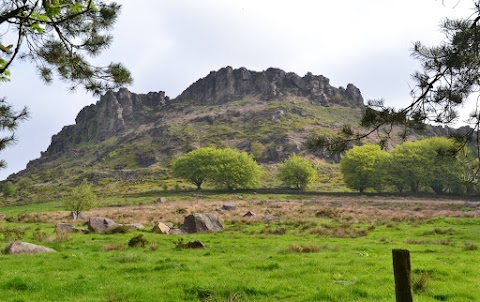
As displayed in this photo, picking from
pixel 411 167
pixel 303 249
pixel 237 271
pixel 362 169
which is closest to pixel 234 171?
pixel 362 169

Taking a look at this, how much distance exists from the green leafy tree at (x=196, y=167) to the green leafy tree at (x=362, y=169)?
3559cm

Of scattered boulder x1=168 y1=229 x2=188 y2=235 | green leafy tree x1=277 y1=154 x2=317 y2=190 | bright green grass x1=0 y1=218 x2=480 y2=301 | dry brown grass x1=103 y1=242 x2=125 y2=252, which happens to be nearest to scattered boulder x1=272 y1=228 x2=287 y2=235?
bright green grass x1=0 y1=218 x2=480 y2=301

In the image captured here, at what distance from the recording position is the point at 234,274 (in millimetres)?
13797

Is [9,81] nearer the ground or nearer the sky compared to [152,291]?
nearer the sky

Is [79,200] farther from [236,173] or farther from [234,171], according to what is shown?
[234,171]

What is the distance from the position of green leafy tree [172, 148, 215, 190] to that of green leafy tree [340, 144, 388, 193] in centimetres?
3559

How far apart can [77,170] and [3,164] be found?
674 ft

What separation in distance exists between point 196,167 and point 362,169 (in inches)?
1720

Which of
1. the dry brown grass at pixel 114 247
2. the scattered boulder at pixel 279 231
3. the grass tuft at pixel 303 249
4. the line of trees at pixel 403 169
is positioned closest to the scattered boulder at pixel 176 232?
the scattered boulder at pixel 279 231

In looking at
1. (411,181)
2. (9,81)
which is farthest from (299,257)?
(411,181)

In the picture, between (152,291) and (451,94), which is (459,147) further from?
(152,291)

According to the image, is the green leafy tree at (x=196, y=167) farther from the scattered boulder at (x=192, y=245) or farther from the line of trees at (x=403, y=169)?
the scattered boulder at (x=192, y=245)

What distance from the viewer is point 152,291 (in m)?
11.6

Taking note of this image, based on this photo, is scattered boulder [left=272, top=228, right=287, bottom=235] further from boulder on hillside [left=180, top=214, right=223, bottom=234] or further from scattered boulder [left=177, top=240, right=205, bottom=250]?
scattered boulder [left=177, top=240, right=205, bottom=250]
